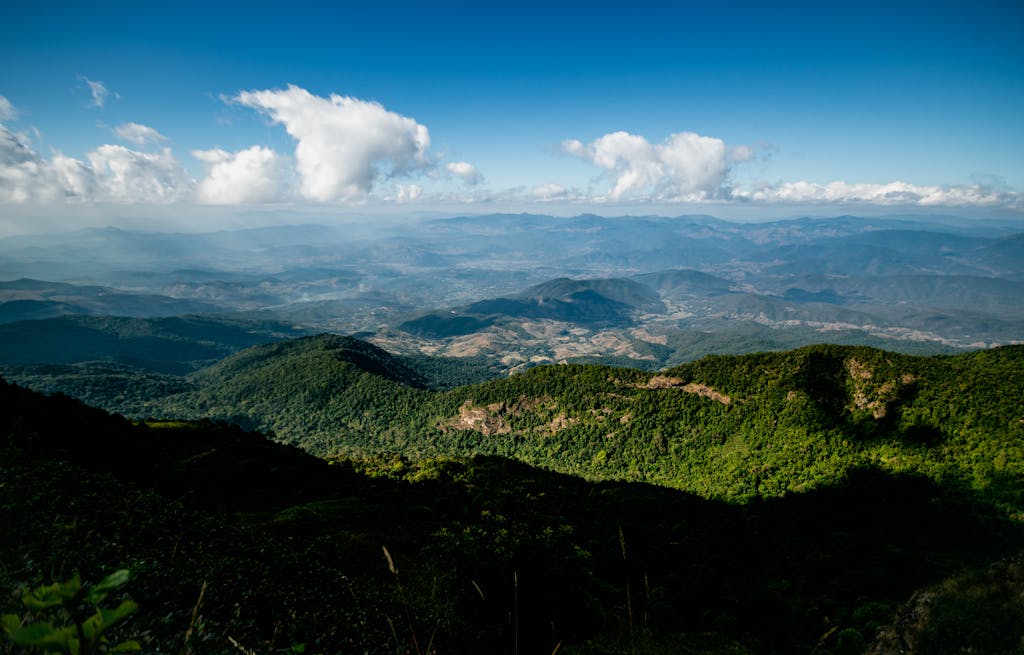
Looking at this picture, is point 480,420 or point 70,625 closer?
point 70,625

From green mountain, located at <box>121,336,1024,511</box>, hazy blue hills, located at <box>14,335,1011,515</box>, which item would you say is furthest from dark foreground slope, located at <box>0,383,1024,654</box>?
hazy blue hills, located at <box>14,335,1011,515</box>

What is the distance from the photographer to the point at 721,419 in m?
88.1

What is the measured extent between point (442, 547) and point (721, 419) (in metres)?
72.9

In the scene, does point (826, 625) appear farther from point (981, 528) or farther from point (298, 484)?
point (298, 484)

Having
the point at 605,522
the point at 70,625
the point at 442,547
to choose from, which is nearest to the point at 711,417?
the point at 605,522

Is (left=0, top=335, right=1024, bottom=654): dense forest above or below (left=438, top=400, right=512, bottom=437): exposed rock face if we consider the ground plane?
above

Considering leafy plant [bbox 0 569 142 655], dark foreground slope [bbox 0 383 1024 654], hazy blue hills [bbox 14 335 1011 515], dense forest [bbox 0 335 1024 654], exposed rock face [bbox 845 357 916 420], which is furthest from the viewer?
exposed rock face [bbox 845 357 916 420]

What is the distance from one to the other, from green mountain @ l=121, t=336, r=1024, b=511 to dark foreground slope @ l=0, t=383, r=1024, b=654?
7230 mm

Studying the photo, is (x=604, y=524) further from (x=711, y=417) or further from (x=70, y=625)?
(x=711, y=417)

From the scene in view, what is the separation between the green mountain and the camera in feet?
197

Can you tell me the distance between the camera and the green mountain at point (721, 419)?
60.1 metres

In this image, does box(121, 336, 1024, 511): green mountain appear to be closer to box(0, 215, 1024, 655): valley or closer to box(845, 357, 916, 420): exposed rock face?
box(845, 357, 916, 420): exposed rock face

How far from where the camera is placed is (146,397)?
6614 inches

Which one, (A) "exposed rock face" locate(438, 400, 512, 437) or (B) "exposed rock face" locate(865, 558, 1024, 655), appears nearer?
(B) "exposed rock face" locate(865, 558, 1024, 655)
